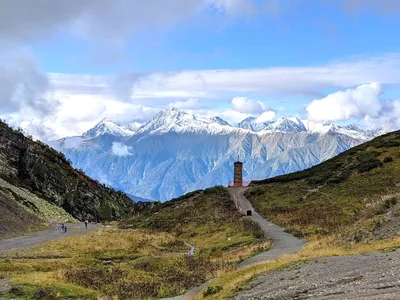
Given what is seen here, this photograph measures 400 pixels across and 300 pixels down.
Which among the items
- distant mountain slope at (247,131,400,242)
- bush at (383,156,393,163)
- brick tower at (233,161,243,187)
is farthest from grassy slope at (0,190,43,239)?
bush at (383,156,393,163)

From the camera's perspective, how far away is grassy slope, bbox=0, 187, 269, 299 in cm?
3020

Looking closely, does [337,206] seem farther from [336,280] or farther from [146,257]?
[336,280]

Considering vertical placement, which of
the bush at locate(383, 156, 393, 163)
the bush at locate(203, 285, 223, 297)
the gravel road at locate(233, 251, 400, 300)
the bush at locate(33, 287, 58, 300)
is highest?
the bush at locate(383, 156, 393, 163)

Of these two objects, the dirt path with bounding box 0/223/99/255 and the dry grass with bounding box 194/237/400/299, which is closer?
the dry grass with bounding box 194/237/400/299

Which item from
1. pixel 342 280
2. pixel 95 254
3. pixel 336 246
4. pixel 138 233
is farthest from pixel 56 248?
pixel 342 280

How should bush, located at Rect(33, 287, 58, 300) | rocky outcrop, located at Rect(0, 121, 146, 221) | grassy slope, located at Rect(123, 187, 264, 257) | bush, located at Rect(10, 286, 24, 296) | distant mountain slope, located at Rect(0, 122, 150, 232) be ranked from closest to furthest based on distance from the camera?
1. bush, located at Rect(33, 287, 58, 300)
2. bush, located at Rect(10, 286, 24, 296)
3. grassy slope, located at Rect(123, 187, 264, 257)
4. distant mountain slope, located at Rect(0, 122, 150, 232)
5. rocky outcrop, located at Rect(0, 121, 146, 221)

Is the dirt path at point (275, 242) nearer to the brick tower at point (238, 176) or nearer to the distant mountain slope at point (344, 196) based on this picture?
the distant mountain slope at point (344, 196)

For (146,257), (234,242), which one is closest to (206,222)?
(234,242)

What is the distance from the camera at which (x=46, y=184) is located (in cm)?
11781

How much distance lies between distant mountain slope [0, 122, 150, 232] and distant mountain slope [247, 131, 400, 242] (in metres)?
46.5

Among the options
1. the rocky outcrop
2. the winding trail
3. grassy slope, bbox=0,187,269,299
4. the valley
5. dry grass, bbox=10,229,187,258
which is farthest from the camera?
the rocky outcrop

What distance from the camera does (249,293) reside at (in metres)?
21.5

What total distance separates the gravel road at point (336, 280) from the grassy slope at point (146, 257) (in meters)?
8.81

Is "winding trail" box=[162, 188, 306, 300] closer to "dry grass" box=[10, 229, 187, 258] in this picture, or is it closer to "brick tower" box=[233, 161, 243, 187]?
"dry grass" box=[10, 229, 187, 258]
